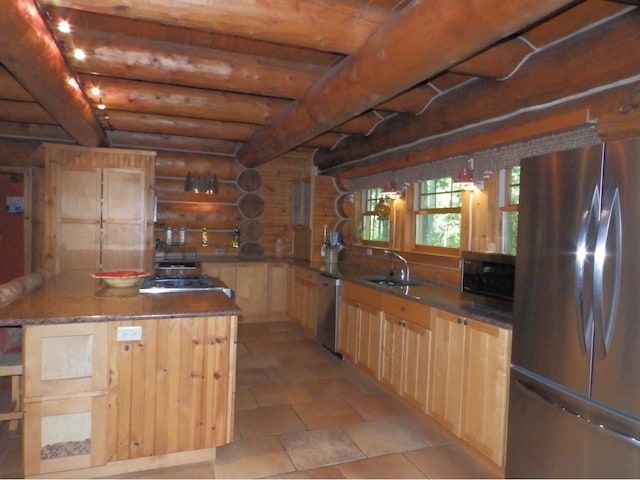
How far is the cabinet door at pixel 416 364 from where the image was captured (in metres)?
3.05

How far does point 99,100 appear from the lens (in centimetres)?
362

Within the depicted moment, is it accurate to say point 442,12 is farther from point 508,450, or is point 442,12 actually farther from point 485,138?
point 508,450

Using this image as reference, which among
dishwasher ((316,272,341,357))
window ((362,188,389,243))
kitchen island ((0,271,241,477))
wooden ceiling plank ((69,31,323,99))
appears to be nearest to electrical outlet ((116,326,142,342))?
kitchen island ((0,271,241,477))

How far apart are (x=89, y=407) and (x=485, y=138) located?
2.97m

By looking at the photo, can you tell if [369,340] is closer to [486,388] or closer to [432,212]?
[432,212]

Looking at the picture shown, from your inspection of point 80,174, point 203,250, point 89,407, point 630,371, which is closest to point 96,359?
point 89,407

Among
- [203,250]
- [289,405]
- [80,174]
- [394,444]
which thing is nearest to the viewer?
[394,444]

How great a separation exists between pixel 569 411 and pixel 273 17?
88.0 inches

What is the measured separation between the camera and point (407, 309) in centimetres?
328

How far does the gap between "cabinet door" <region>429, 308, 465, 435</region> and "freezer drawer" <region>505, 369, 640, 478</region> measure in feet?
1.49

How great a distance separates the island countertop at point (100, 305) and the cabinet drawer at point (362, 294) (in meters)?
1.38

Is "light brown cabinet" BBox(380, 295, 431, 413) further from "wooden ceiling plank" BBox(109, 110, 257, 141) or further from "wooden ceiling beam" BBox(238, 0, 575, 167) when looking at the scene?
"wooden ceiling plank" BBox(109, 110, 257, 141)

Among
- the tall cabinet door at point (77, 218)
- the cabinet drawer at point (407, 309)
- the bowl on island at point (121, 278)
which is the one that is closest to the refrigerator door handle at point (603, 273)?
the cabinet drawer at point (407, 309)

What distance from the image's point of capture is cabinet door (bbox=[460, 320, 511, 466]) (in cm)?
239
